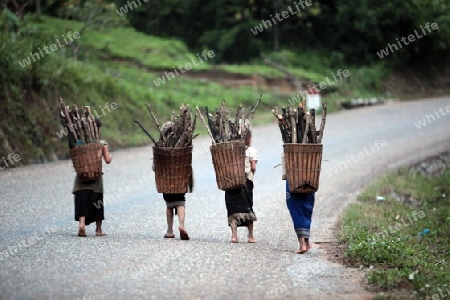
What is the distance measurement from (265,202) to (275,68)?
26.6 metres

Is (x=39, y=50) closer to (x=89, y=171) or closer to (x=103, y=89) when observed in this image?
(x=103, y=89)

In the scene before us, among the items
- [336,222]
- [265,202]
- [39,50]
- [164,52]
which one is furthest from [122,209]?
[164,52]

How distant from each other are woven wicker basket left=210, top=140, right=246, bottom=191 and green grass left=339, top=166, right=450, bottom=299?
1.91 metres

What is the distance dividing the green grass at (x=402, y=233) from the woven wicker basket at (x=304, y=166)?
1.09 m

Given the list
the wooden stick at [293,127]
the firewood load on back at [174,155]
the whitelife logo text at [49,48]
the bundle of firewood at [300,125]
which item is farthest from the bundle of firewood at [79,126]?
the whitelife logo text at [49,48]

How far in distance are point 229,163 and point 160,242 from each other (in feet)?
4.99

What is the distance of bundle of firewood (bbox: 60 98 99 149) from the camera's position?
38.0 ft

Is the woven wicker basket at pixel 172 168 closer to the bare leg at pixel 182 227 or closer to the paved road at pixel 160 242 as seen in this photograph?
the bare leg at pixel 182 227

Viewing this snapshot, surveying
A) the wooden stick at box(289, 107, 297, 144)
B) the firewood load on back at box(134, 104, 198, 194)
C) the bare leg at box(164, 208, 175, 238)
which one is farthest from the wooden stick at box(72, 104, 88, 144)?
the wooden stick at box(289, 107, 297, 144)

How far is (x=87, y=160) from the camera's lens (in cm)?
1142

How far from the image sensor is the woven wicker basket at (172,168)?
1133 cm

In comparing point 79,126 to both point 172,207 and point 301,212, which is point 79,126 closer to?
point 172,207

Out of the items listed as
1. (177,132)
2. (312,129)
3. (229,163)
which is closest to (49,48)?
(177,132)

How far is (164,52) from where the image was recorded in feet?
130
